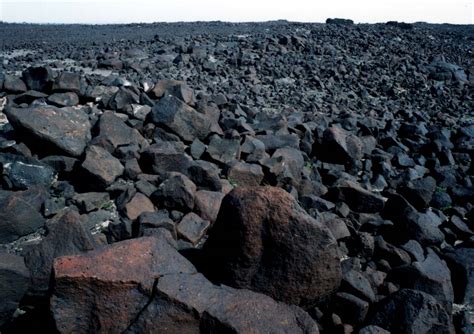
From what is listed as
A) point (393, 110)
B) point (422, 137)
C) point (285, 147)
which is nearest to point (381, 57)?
point (393, 110)

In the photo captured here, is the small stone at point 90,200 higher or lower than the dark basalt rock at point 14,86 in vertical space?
lower

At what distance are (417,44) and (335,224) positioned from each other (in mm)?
16861

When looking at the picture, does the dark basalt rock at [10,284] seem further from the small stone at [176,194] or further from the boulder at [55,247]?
the small stone at [176,194]

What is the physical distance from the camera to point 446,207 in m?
5.73

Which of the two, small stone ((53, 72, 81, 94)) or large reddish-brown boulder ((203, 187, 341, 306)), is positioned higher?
small stone ((53, 72, 81, 94))

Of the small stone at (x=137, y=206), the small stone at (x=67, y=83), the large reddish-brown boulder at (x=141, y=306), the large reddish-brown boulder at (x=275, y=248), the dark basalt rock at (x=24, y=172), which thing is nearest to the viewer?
the large reddish-brown boulder at (x=141, y=306)

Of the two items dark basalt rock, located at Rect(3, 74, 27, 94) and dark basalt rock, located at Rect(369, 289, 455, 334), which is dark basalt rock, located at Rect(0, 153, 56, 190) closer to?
dark basalt rock, located at Rect(3, 74, 27, 94)

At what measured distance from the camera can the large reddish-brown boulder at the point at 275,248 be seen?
9.91 ft

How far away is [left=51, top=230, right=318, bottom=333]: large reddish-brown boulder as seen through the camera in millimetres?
2615

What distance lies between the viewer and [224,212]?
3166mm

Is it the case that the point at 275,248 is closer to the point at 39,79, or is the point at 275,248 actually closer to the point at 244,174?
the point at 244,174

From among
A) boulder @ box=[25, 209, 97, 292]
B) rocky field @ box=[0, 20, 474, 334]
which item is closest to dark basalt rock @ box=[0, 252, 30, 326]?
rocky field @ box=[0, 20, 474, 334]

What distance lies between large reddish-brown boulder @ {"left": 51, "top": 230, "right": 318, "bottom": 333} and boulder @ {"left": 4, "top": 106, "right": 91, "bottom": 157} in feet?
8.86

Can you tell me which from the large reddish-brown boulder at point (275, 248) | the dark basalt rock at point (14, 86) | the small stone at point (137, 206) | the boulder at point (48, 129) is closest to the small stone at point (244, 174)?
the small stone at point (137, 206)
